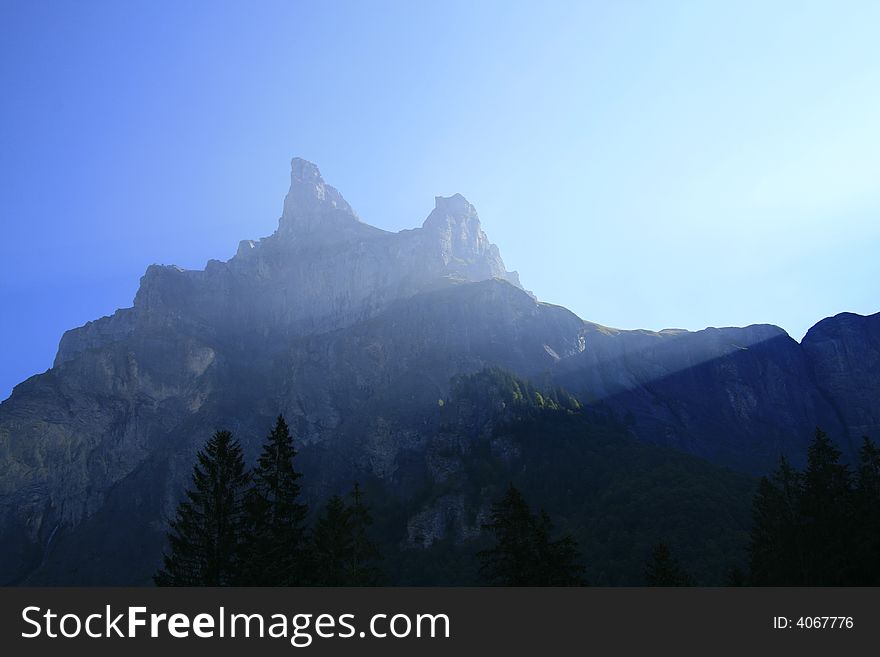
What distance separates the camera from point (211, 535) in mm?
52062

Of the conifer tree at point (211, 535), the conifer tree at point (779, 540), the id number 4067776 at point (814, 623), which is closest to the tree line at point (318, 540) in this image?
the conifer tree at point (211, 535)

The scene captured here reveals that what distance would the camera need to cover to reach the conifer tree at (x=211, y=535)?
50.8 m

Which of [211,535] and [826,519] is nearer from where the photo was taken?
[211,535]

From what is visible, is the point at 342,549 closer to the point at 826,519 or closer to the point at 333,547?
the point at 333,547

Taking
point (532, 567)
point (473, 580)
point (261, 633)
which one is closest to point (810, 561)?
point (532, 567)

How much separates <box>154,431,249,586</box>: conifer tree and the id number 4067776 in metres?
33.5

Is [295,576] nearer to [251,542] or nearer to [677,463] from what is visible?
[251,542]

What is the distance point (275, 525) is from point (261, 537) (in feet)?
4.86

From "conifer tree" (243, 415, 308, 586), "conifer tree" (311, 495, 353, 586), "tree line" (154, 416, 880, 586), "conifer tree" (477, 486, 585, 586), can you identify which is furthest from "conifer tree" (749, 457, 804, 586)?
"conifer tree" (243, 415, 308, 586)

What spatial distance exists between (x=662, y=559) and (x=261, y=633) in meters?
51.4

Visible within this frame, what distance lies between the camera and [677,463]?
584ft

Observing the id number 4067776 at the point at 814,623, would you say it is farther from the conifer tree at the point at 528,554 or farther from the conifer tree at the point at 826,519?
the conifer tree at the point at 826,519

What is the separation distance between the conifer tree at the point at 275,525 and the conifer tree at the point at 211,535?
1218 millimetres

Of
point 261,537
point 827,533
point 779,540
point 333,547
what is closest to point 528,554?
point 333,547
